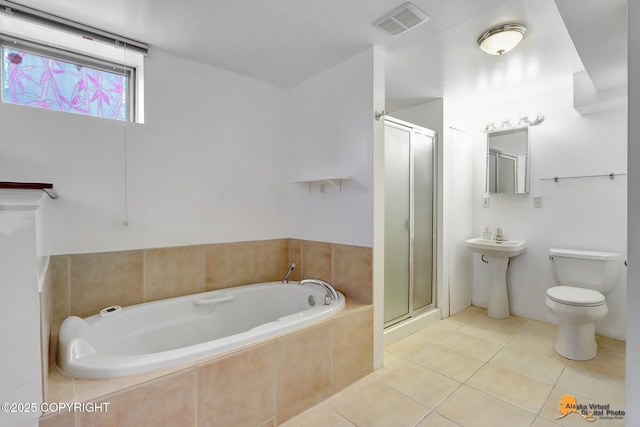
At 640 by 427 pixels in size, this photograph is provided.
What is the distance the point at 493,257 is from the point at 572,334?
0.95 metres

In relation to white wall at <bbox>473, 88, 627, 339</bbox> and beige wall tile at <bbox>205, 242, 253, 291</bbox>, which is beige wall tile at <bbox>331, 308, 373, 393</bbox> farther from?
white wall at <bbox>473, 88, 627, 339</bbox>

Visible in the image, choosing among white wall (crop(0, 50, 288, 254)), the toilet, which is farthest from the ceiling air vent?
the toilet

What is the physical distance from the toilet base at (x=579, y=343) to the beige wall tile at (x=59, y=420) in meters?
3.07

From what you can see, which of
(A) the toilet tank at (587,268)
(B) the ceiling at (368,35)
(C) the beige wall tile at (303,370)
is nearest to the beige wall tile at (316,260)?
(C) the beige wall tile at (303,370)

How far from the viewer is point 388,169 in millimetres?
2555

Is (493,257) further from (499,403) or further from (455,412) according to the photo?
(455,412)

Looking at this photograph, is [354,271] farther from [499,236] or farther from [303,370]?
[499,236]

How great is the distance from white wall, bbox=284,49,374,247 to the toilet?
1.63m

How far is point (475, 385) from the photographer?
191 cm

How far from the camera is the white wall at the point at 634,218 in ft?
3.54

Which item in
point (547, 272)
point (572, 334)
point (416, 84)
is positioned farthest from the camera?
point (547, 272)

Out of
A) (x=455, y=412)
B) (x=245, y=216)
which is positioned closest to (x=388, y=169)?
(x=245, y=216)

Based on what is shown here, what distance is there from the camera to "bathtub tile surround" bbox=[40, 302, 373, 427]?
3.72 ft

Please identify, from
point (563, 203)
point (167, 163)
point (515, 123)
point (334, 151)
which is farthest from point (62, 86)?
point (563, 203)
